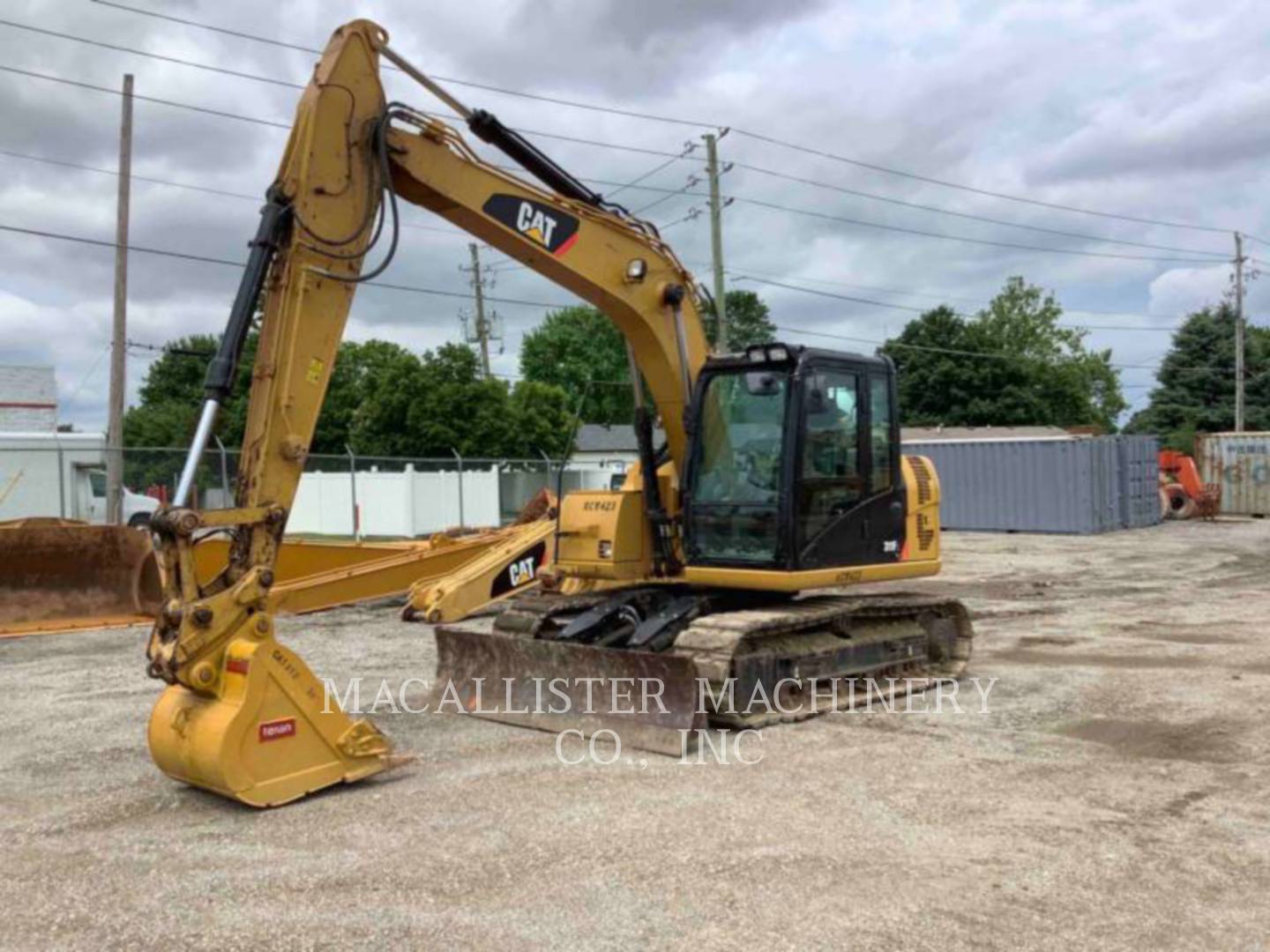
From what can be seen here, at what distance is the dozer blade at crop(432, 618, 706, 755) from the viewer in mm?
6668

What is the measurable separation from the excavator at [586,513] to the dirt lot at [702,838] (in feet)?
1.26

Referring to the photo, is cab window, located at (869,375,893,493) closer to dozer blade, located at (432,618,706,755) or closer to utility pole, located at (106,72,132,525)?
dozer blade, located at (432,618,706,755)

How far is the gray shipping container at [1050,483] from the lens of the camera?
1014 inches

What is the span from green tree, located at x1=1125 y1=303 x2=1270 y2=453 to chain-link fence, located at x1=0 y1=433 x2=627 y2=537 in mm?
34080

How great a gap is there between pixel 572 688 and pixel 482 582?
511cm

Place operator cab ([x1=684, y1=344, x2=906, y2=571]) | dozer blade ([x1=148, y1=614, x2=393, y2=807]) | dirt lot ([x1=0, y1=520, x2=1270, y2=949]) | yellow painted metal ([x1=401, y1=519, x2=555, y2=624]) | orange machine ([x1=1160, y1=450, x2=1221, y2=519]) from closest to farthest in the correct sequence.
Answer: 1. dirt lot ([x1=0, y1=520, x2=1270, y2=949])
2. dozer blade ([x1=148, y1=614, x2=393, y2=807])
3. operator cab ([x1=684, y1=344, x2=906, y2=571])
4. yellow painted metal ([x1=401, y1=519, x2=555, y2=624])
5. orange machine ([x1=1160, y1=450, x2=1221, y2=519])

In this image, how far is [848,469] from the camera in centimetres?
788

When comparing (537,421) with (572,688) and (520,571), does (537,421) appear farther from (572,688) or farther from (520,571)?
(572,688)

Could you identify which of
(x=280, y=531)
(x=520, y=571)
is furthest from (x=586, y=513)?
(x=520, y=571)

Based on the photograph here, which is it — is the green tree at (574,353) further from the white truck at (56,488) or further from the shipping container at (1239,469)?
the white truck at (56,488)

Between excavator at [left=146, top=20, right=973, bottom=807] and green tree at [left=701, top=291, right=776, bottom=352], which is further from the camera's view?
green tree at [left=701, top=291, right=776, bottom=352]

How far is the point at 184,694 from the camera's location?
5.73m

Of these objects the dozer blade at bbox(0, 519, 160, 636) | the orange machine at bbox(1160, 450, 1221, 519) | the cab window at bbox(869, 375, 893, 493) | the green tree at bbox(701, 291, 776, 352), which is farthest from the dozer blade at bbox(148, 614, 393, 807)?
the green tree at bbox(701, 291, 776, 352)

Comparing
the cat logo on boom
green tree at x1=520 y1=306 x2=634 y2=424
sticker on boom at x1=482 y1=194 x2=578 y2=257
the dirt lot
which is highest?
green tree at x1=520 y1=306 x2=634 y2=424
